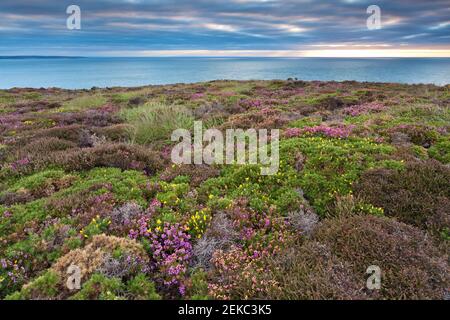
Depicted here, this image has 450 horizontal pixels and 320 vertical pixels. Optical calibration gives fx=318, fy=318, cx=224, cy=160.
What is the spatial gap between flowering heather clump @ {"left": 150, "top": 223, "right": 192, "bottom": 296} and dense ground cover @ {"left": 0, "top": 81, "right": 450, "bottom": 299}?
31 millimetres

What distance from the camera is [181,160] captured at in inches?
466

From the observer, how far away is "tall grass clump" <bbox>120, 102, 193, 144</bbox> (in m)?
15.7

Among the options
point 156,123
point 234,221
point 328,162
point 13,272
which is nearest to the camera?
point 13,272

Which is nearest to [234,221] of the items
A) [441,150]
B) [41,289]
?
[41,289]

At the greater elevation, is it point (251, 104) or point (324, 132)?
point (251, 104)

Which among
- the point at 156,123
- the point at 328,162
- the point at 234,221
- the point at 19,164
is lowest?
the point at 234,221

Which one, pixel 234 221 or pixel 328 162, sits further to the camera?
pixel 328 162

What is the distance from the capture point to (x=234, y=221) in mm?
7547

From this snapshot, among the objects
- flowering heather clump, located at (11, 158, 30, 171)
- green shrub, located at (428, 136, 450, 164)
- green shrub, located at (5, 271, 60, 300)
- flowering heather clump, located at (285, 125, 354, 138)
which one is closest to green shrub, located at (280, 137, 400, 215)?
flowering heather clump, located at (285, 125, 354, 138)

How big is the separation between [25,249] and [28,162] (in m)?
5.89

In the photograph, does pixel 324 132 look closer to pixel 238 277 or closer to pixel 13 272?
pixel 238 277

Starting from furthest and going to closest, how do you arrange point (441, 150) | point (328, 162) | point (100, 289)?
1. point (441, 150)
2. point (328, 162)
3. point (100, 289)

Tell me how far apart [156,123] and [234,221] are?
1045 cm
